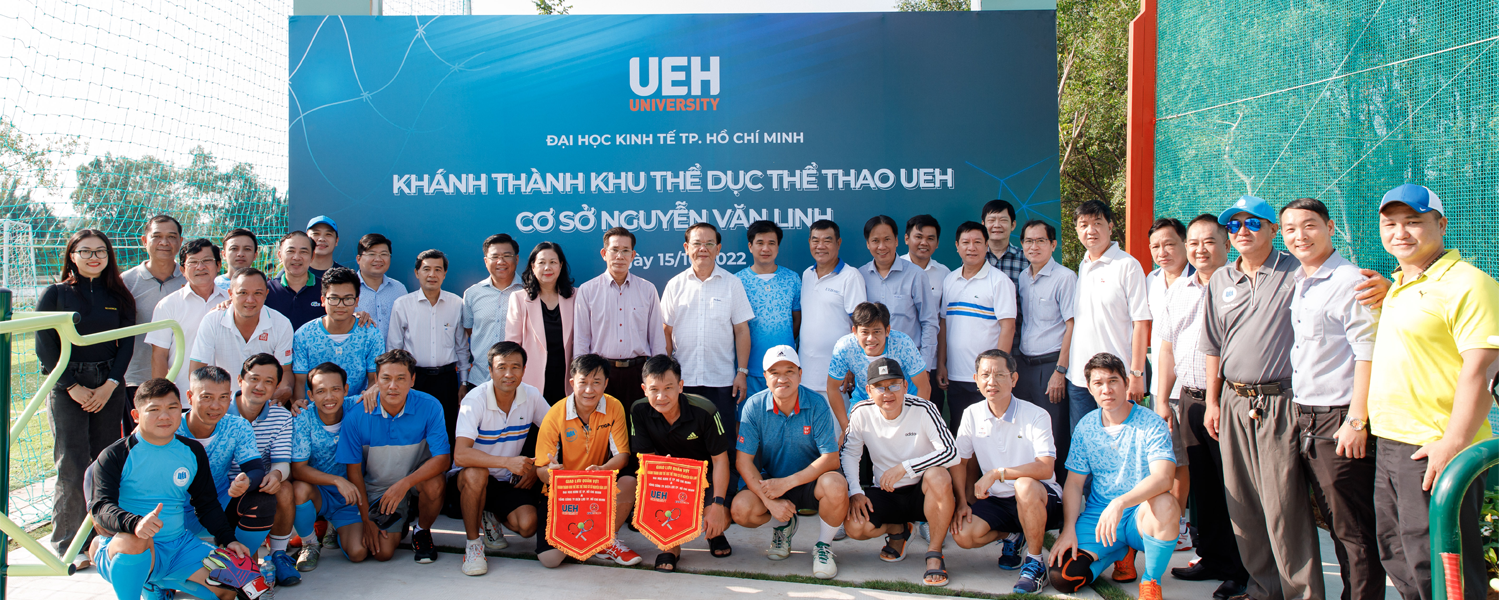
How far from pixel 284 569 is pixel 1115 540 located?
339 centimetres

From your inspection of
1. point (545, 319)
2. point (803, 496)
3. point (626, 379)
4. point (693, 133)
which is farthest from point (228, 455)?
point (693, 133)

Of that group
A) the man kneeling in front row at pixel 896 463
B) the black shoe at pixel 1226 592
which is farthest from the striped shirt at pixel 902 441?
the black shoe at pixel 1226 592

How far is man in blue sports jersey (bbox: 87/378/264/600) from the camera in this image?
2922mm

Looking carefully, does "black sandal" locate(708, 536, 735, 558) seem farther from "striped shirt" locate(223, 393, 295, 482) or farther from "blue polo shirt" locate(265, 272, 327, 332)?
Answer: "blue polo shirt" locate(265, 272, 327, 332)

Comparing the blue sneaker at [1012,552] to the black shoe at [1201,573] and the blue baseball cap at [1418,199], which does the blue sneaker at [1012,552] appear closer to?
the black shoe at [1201,573]

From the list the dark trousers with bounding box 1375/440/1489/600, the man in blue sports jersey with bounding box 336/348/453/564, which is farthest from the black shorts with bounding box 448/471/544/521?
the dark trousers with bounding box 1375/440/1489/600

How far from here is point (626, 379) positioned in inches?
169

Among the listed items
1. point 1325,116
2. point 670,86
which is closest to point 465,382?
point 670,86

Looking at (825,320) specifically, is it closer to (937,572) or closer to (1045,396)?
(1045,396)

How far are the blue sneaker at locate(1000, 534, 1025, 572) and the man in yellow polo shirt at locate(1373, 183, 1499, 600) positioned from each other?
130 cm

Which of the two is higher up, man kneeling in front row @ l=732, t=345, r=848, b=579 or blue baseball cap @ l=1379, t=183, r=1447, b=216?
blue baseball cap @ l=1379, t=183, r=1447, b=216

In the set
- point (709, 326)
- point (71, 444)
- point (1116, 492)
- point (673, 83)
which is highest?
point (673, 83)

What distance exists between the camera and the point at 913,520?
12.0 ft

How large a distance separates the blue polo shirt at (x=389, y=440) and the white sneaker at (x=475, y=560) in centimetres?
48
